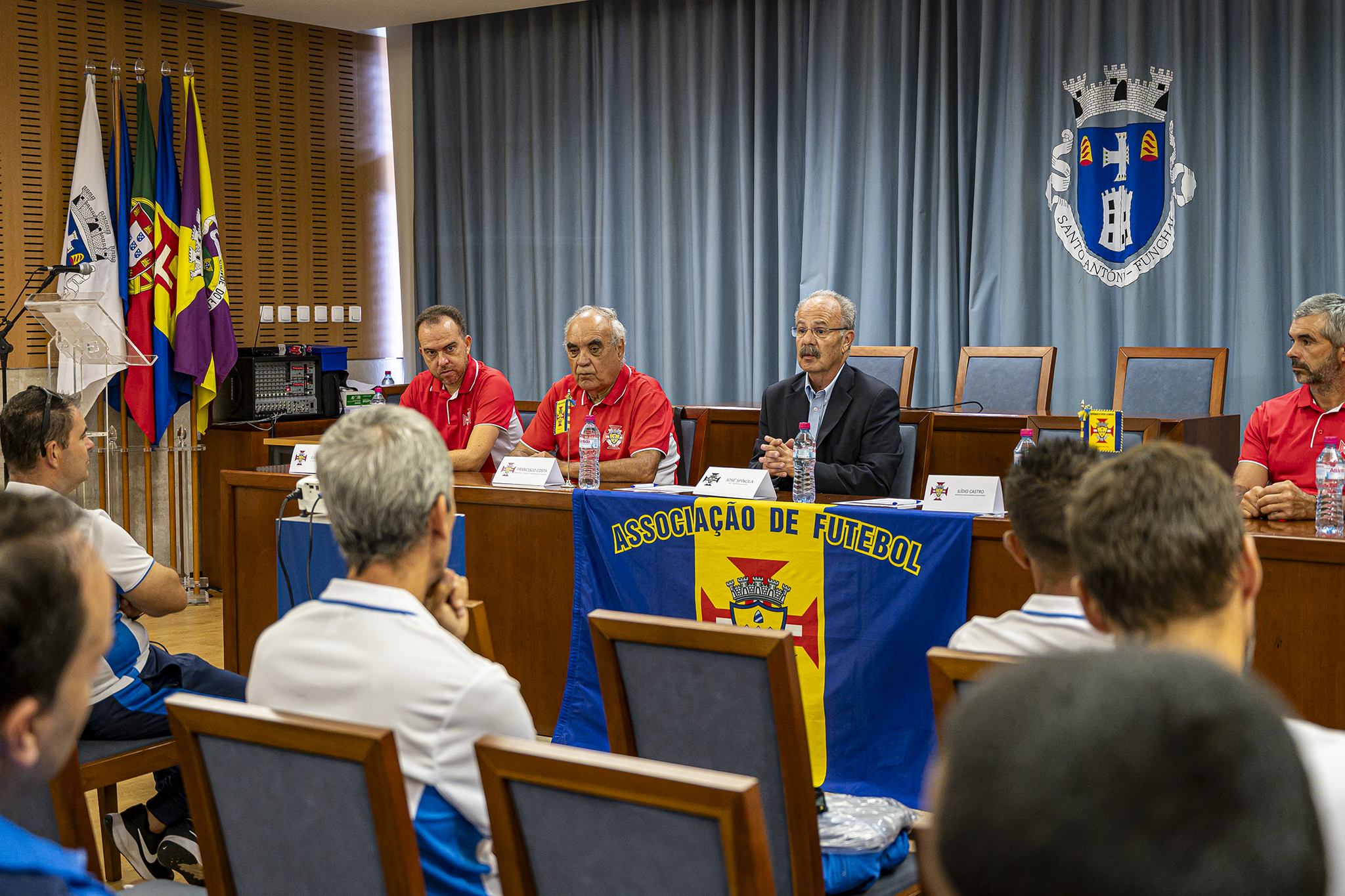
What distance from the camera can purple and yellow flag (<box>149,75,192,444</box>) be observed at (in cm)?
626

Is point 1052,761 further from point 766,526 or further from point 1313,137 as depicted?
point 1313,137

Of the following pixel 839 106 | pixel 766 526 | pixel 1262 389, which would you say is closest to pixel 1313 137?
pixel 1262 389

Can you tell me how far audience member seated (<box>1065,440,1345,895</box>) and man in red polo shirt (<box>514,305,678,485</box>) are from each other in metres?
3.02

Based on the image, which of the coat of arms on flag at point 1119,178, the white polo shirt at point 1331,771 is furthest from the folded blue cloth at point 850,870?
the coat of arms on flag at point 1119,178

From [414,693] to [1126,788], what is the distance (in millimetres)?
1087

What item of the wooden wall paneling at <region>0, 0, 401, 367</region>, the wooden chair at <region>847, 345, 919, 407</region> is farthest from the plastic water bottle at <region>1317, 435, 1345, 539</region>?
the wooden wall paneling at <region>0, 0, 401, 367</region>

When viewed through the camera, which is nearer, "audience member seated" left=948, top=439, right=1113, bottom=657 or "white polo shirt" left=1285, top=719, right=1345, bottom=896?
"white polo shirt" left=1285, top=719, right=1345, bottom=896

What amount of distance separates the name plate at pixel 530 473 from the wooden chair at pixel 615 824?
93.9 inches

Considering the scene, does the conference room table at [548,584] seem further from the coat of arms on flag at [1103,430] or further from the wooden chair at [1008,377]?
the wooden chair at [1008,377]

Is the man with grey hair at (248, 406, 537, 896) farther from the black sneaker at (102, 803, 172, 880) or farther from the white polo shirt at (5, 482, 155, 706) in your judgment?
the black sneaker at (102, 803, 172, 880)

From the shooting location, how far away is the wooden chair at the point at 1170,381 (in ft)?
16.5

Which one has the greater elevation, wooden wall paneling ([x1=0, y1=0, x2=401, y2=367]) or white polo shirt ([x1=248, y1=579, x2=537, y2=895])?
wooden wall paneling ([x1=0, y1=0, x2=401, y2=367])

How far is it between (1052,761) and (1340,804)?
0.52 metres

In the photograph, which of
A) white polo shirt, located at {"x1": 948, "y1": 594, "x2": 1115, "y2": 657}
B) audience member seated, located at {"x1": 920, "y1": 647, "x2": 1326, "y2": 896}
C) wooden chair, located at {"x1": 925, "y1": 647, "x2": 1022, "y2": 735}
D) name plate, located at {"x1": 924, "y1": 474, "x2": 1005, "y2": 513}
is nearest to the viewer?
audience member seated, located at {"x1": 920, "y1": 647, "x2": 1326, "y2": 896}
